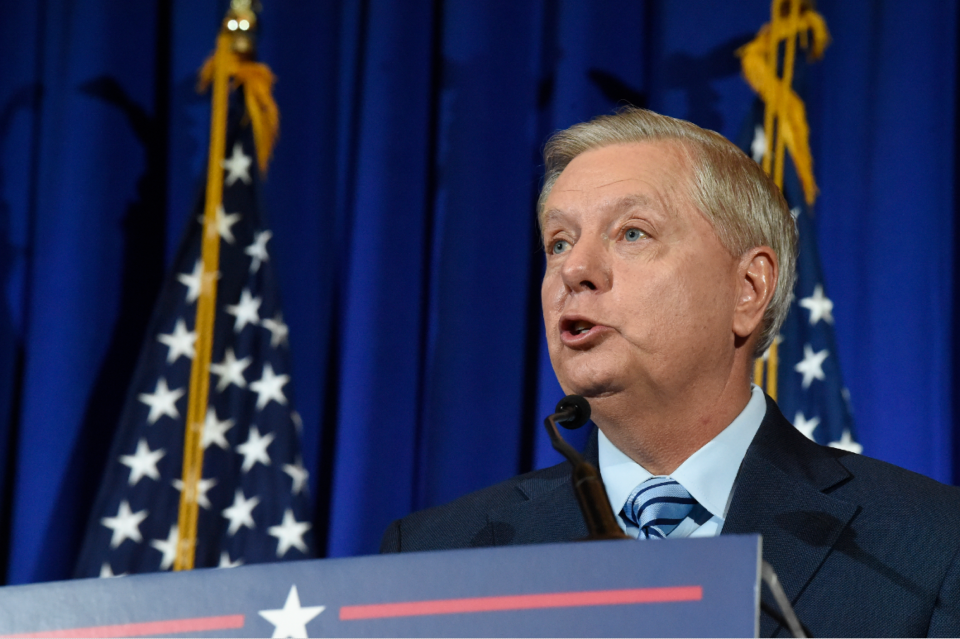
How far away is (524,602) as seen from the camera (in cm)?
83

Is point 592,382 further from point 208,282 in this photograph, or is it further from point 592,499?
point 208,282

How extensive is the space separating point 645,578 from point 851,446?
1751mm

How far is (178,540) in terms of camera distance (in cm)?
256

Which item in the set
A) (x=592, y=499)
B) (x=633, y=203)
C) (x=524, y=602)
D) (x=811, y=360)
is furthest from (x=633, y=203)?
(x=811, y=360)

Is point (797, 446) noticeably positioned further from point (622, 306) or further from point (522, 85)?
point (522, 85)

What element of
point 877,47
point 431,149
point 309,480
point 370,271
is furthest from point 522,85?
point 309,480

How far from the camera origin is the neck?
148 centimetres

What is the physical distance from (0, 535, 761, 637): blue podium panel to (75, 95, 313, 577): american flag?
168 centimetres

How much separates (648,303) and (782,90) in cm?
131

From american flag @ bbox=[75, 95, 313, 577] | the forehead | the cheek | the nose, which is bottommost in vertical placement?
american flag @ bbox=[75, 95, 313, 577]

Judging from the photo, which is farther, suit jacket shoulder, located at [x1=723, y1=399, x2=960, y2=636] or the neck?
the neck

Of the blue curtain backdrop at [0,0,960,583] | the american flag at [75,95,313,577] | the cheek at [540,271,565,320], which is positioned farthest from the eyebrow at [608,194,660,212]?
the american flag at [75,95,313,577]

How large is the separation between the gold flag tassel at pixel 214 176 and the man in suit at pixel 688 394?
1076 mm

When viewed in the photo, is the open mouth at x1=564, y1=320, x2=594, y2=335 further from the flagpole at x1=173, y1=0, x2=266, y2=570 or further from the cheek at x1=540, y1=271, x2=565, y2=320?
the flagpole at x1=173, y1=0, x2=266, y2=570
